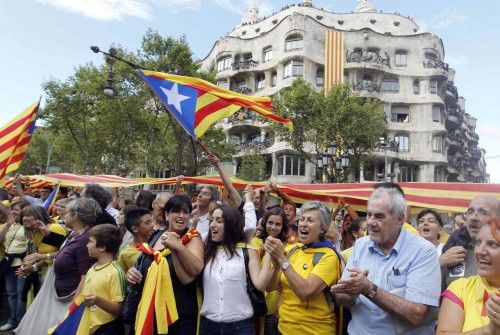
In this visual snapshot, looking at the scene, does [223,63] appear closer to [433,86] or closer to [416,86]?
[416,86]

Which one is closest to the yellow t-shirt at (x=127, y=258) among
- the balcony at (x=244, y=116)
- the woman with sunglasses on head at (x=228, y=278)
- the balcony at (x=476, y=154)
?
the woman with sunglasses on head at (x=228, y=278)

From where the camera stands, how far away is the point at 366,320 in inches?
110

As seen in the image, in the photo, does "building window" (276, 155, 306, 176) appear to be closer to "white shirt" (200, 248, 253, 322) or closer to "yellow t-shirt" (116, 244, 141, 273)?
"yellow t-shirt" (116, 244, 141, 273)

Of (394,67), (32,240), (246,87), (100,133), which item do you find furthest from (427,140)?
(32,240)

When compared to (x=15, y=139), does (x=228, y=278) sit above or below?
below

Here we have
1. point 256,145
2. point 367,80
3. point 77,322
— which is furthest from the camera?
point 367,80

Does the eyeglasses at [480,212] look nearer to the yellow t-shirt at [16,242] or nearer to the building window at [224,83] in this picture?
the yellow t-shirt at [16,242]

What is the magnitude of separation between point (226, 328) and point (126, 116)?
86.9 ft

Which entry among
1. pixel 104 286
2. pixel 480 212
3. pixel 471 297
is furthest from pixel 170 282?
pixel 480 212

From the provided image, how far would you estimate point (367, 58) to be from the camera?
40.6m

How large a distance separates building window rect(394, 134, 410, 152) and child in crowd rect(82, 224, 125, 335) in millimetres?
39360

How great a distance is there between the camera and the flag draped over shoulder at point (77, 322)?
3.53m

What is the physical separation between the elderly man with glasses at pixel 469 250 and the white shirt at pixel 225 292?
1558mm

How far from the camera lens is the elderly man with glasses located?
3178 mm
